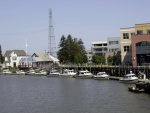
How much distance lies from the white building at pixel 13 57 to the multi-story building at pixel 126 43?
80.5 meters

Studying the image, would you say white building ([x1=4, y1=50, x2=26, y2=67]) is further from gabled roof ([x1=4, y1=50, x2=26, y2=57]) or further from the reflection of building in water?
the reflection of building in water

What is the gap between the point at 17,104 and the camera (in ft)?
169

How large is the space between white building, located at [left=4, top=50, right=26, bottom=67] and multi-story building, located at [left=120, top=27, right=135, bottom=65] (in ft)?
264

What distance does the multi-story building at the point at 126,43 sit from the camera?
101m

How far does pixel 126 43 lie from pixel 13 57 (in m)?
84.8

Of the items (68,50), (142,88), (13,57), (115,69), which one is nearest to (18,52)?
(13,57)

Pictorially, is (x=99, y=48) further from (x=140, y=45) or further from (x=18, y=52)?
(x=140, y=45)

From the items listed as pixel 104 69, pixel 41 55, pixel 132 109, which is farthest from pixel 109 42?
pixel 132 109

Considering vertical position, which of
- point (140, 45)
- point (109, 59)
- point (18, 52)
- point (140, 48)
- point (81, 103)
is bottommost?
point (81, 103)

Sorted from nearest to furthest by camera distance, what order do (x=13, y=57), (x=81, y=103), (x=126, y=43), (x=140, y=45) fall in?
(x=81, y=103) → (x=140, y=45) → (x=126, y=43) → (x=13, y=57)

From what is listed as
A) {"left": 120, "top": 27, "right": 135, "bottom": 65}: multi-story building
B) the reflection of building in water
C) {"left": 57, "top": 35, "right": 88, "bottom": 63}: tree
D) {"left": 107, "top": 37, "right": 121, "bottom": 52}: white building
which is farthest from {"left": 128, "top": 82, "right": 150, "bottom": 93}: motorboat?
{"left": 107, "top": 37, "right": 121, "bottom": 52}: white building

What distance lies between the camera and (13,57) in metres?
173

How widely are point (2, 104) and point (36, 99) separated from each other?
6.05 m

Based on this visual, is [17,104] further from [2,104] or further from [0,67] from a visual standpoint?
[0,67]
